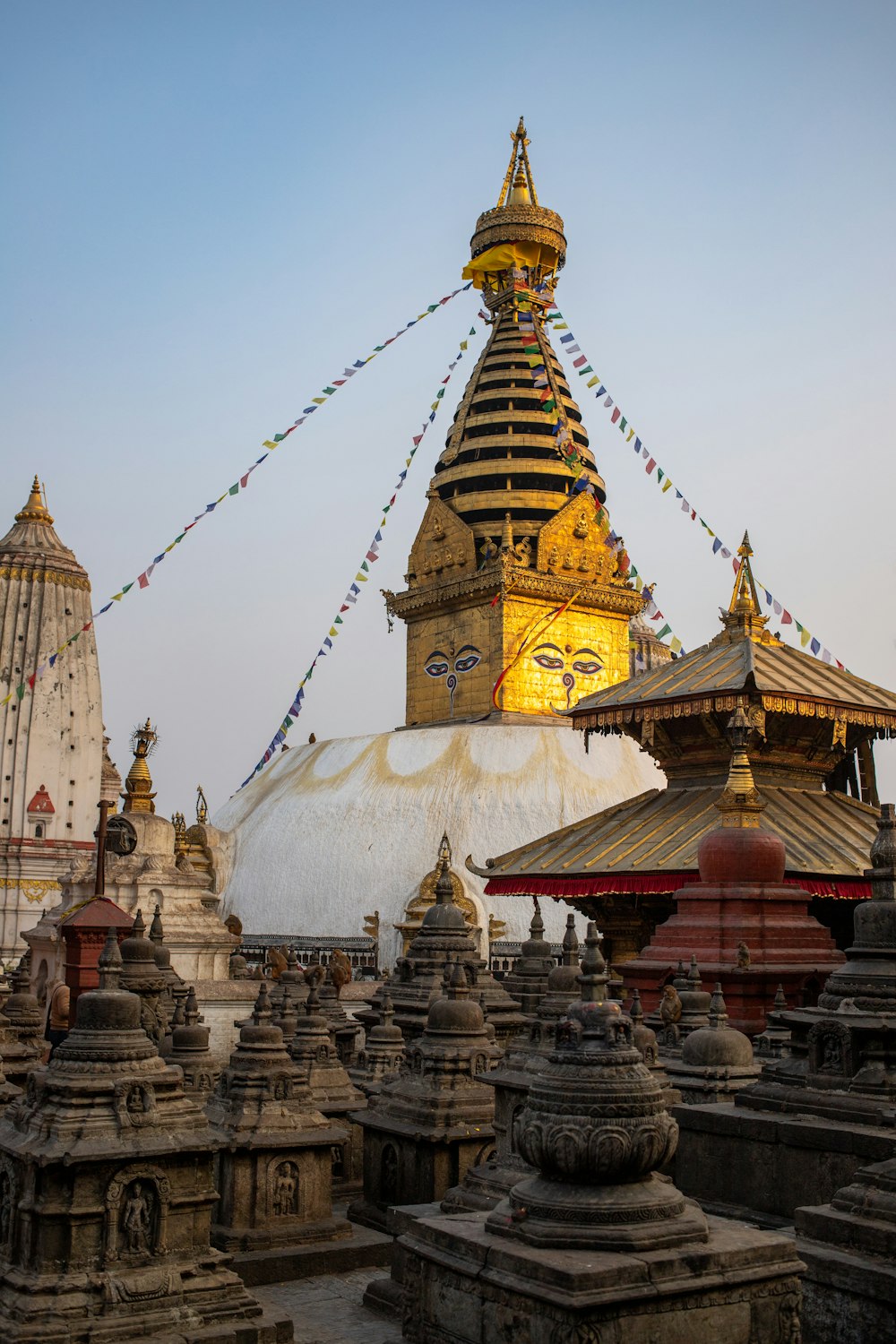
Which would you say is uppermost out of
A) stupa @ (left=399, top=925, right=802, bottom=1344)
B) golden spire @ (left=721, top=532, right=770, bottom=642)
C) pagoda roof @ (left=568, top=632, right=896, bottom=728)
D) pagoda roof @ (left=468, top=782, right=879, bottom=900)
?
golden spire @ (left=721, top=532, right=770, bottom=642)

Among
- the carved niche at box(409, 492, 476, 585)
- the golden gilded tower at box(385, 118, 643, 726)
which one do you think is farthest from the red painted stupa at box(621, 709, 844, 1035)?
the carved niche at box(409, 492, 476, 585)

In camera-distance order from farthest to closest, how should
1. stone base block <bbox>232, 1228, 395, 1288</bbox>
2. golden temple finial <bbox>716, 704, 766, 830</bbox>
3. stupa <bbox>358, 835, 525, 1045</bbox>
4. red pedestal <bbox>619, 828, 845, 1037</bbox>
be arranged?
golden temple finial <bbox>716, 704, 766, 830</bbox>, stupa <bbox>358, 835, 525, 1045</bbox>, red pedestal <bbox>619, 828, 845, 1037</bbox>, stone base block <bbox>232, 1228, 395, 1288</bbox>

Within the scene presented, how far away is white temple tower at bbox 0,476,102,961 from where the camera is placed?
3519 centimetres

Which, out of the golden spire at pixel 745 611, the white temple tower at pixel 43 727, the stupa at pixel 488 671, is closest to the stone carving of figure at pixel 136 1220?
the golden spire at pixel 745 611

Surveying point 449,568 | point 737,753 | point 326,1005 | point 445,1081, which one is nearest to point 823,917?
point 737,753

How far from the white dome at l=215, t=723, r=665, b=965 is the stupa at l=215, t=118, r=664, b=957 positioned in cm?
4

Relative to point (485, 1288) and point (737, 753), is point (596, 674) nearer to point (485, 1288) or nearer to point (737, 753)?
point (737, 753)

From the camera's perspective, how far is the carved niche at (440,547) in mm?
32156

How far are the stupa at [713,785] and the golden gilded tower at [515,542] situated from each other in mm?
12725

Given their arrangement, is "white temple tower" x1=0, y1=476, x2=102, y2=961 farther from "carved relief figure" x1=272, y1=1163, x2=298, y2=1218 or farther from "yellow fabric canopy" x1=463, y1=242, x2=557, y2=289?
"carved relief figure" x1=272, y1=1163, x2=298, y2=1218

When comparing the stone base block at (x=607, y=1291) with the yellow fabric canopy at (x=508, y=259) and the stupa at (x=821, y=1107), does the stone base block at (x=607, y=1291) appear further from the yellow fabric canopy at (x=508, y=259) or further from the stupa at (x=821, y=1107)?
the yellow fabric canopy at (x=508, y=259)

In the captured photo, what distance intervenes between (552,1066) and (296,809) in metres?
25.1

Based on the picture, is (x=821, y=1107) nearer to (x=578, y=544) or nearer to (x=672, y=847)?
(x=672, y=847)

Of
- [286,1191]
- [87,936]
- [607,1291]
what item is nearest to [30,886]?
[87,936]
